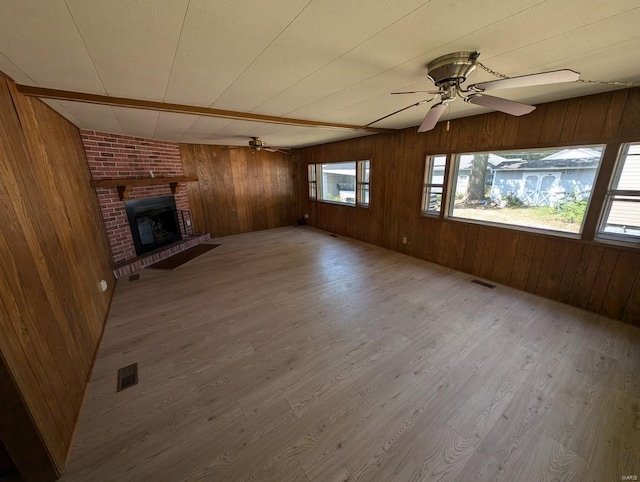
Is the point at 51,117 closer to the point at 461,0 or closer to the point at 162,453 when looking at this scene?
the point at 162,453

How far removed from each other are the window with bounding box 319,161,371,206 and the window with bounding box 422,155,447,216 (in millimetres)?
1299

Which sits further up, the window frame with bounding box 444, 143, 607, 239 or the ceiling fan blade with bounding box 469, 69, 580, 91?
the ceiling fan blade with bounding box 469, 69, 580, 91

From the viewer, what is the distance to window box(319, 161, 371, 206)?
204 inches

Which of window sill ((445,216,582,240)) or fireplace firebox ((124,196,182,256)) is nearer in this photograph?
window sill ((445,216,582,240))

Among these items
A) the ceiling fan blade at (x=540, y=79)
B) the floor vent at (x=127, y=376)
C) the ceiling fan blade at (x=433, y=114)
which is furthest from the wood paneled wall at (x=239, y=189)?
the ceiling fan blade at (x=540, y=79)

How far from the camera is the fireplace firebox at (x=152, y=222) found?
13.4 feet

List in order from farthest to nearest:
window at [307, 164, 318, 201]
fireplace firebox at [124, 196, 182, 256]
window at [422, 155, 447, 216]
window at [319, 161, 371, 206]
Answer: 1. window at [307, 164, 318, 201]
2. window at [319, 161, 371, 206]
3. fireplace firebox at [124, 196, 182, 256]
4. window at [422, 155, 447, 216]

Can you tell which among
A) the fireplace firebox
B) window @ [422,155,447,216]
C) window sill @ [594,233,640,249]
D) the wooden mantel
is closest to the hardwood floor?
window sill @ [594,233,640,249]

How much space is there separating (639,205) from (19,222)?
4965 millimetres

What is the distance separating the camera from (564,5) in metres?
1.09

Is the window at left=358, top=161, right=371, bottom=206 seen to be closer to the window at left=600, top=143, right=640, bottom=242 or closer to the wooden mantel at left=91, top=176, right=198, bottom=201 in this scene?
the window at left=600, top=143, right=640, bottom=242

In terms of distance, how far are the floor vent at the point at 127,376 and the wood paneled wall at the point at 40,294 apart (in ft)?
0.73

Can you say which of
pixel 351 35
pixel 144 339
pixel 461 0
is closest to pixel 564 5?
pixel 461 0

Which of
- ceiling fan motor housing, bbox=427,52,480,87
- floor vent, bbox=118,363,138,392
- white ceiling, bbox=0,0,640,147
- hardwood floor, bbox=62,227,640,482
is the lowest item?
hardwood floor, bbox=62,227,640,482
